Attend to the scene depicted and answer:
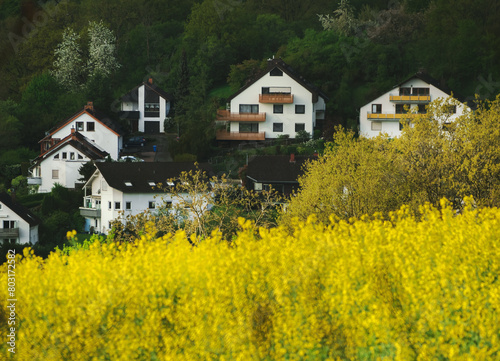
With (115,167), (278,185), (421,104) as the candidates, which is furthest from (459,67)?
(115,167)

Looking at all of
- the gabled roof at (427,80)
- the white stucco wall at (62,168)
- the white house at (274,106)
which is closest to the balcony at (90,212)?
the white stucco wall at (62,168)

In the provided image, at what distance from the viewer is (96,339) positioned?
1395 centimetres

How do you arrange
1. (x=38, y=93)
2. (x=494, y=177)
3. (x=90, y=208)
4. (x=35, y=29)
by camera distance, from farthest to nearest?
1. (x=35, y=29)
2. (x=38, y=93)
3. (x=90, y=208)
4. (x=494, y=177)

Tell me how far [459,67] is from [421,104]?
5239 millimetres

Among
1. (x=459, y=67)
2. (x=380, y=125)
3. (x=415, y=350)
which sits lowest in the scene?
(x=415, y=350)

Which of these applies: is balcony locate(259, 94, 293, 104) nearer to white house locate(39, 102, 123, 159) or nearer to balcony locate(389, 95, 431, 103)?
balcony locate(389, 95, 431, 103)

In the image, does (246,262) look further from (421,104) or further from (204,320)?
(421,104)

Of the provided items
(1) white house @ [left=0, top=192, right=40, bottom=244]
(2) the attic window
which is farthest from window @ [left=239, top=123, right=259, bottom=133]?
(1) white house @ [left=0, top=192, right=40, bottom=244]

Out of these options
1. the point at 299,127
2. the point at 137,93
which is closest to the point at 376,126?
the point at 299,127

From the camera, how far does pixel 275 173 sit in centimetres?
5534

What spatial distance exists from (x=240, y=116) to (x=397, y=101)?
1143 cm

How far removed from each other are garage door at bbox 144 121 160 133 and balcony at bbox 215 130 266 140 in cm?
645

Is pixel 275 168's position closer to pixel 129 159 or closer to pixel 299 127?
pixel 129 159

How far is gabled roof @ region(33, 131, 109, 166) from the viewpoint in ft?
203
